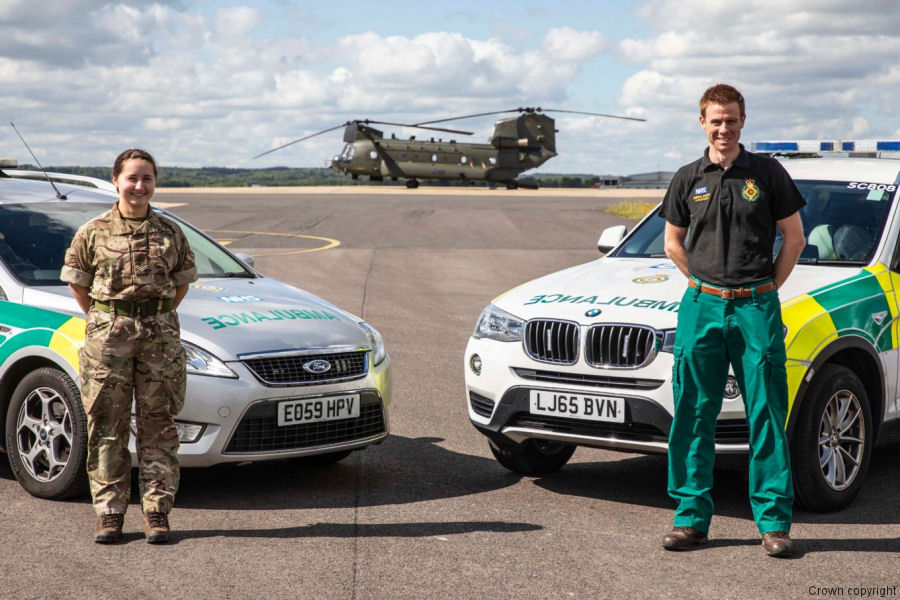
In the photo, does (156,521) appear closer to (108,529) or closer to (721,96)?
(108,529)

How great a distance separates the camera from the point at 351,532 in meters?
5.43

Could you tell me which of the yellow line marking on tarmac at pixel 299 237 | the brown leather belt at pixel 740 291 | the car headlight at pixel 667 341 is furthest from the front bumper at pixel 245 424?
the yellow line marking on tarmac at pixel 299 237

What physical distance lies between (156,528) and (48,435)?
100cm

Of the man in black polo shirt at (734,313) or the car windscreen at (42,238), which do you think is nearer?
the man in black polo shirt at (734,313)

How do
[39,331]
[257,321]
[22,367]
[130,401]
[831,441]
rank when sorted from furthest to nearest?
[257,321] → [22,367] → [39,331] → [831,441] → [130,401]

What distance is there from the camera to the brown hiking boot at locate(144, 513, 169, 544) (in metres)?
5.15

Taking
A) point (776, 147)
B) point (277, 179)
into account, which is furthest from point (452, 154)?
point (277, 179)

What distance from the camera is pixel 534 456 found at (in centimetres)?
666

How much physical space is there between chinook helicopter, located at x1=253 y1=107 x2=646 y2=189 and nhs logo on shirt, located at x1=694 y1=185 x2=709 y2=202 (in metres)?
61.6

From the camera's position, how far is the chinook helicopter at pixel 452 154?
6844cm

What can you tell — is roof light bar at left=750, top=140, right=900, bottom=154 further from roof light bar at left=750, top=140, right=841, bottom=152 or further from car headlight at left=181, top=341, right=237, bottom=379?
car headlight at left=181, top=341, right=237, bottom=379

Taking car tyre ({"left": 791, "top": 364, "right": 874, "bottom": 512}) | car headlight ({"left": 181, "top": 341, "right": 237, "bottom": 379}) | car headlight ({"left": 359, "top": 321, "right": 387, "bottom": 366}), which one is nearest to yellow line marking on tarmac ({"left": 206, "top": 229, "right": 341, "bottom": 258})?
car headlight ({"left": 359, "top": 321, "right": 387, "bottom": 366})

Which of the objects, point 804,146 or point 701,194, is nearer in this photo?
point 701,194

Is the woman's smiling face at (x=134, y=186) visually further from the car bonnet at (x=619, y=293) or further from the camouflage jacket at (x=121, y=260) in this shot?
the car bonnet at (x=619, y=293)
